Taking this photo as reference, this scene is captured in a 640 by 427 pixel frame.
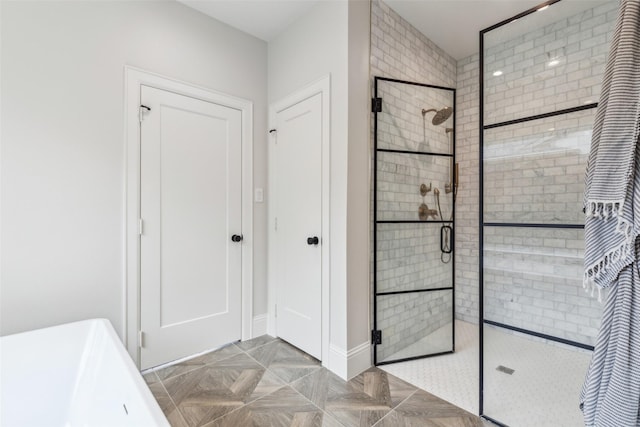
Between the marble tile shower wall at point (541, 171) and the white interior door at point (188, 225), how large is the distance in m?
1.99

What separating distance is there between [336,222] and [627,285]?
59.7 inches

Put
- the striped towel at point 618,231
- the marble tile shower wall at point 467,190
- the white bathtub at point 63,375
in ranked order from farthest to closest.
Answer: the marble tile shower wall at point 467,190 → the white bathtub at point 63,375 → the striped towel at point 618,231

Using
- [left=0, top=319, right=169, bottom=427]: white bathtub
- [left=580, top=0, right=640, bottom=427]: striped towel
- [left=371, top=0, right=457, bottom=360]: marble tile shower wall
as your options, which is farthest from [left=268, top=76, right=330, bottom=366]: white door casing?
[left=580, top=0, right=640, bottom=427]: striped towel

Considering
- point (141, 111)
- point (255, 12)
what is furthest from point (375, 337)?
point (255, 12)

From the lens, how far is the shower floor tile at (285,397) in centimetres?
171

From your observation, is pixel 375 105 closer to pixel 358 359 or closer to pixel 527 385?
pixel 358 359

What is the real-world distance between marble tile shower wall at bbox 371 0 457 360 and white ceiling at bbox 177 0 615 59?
0.61 ft

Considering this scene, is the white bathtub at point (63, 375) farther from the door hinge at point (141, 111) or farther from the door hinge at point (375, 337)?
the door hinge at point (375, 337)

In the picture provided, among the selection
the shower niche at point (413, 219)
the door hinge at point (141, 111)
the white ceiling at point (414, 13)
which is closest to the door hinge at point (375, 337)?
the shower niche at point (413, 219)

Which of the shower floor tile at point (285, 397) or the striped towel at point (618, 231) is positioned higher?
the striped towel at point (618, 231)

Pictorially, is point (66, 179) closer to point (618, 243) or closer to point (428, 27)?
point (618, 243)

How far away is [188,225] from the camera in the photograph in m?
2.43

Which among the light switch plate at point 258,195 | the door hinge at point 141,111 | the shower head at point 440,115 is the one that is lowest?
the light switch plate at point 258,195

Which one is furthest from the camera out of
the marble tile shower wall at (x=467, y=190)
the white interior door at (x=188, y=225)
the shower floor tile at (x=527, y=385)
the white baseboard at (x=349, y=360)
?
the marble tile shower wall at (x=467, y=190)
